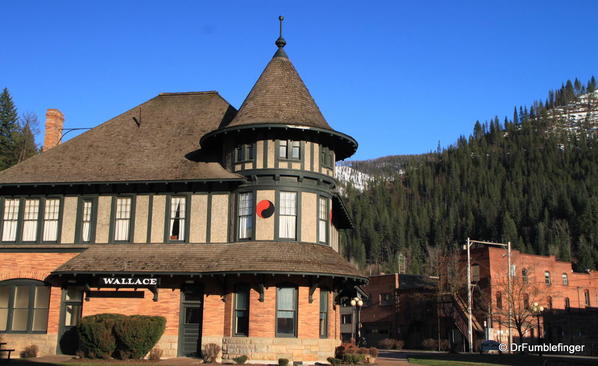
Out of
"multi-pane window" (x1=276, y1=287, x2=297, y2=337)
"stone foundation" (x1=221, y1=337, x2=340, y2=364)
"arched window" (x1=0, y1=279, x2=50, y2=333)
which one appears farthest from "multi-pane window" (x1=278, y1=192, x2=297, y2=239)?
"arched window" (x1=0, y1=279, x2=50, y2=333)

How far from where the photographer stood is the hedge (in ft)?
84.0

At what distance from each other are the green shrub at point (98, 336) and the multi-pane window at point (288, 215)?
25.6 ft

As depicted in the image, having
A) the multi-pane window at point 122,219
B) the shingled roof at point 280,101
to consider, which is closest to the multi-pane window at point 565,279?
the shingled roof at point 280,101

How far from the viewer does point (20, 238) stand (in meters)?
30.3

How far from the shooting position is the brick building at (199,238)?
26781mm

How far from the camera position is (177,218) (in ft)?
96.0

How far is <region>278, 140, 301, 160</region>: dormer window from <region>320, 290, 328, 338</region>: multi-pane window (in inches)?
242

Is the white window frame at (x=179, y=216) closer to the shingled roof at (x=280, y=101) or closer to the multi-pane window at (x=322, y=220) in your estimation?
the shingled roof at (x=280, y=101)

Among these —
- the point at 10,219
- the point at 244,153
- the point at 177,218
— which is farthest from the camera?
the point at 10,219

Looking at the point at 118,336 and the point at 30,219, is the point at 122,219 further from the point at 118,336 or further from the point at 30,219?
the point at 118,336

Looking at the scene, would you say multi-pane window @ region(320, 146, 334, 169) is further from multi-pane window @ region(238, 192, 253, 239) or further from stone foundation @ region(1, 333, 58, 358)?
→ stone foundation @ region(1, 333, 58, 358)

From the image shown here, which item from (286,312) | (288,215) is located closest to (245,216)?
(288,215)

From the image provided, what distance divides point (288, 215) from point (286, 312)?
4.26 m

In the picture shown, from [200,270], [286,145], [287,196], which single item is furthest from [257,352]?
[286,145]
